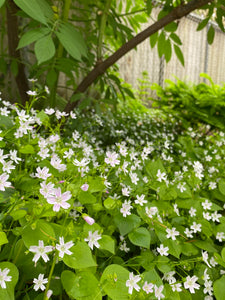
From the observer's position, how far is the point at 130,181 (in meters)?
1.19

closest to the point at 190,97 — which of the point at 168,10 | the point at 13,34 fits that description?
the point at 168,10

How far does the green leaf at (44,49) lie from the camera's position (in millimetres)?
1075

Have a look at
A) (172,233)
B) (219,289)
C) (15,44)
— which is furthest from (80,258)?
(15,44)

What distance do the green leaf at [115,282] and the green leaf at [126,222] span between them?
18 centimetres

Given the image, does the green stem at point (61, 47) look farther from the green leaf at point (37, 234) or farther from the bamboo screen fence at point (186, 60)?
the bamboo screen fence at point (186, 60)

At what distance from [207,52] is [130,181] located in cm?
643

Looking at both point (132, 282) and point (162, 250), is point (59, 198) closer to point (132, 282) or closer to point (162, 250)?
point (132, 282)

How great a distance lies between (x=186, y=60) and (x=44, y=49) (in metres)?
5.86

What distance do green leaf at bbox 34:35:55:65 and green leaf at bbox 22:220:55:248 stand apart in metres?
0.58

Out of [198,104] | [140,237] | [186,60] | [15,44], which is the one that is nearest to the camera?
[140,237]

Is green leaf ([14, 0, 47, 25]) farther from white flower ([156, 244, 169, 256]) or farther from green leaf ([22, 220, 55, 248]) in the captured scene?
white flower ([156, 244, 169, 256])

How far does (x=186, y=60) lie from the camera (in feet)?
21.3

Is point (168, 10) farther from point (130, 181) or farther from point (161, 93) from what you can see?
point (161, 93)

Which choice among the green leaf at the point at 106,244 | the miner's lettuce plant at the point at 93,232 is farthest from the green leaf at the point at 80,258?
the green leaf at the point at 106,244
